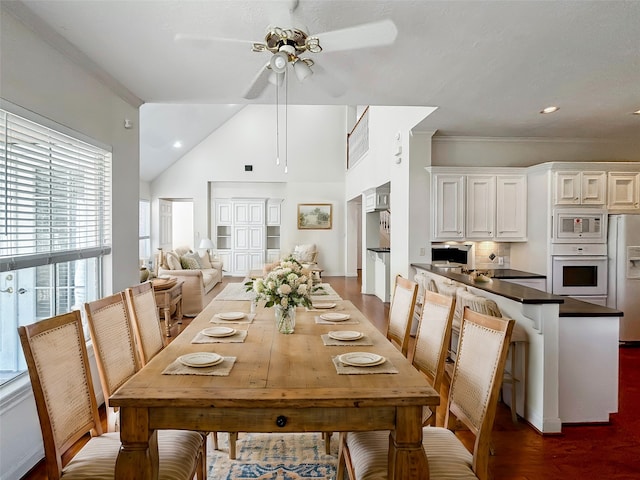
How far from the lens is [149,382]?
1495mm

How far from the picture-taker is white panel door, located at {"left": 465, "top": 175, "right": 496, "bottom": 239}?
483cm

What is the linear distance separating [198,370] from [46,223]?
1.67 m

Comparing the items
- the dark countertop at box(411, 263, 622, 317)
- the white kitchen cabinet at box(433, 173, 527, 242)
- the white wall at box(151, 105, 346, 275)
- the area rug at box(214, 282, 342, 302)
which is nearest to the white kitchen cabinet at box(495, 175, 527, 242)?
the white kitchen cabinet at box(433, 173, 527, 242)

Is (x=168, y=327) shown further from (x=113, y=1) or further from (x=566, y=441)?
(x=566, y=441)

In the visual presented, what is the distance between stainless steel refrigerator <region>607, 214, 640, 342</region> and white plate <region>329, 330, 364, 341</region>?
13.1 feet

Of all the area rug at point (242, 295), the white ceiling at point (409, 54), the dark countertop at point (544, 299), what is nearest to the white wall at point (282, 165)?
the white ceiling at point (409, 54)

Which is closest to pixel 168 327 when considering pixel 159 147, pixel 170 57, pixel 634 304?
pixel 170 57

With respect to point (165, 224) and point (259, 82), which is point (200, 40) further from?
point (165, 224)

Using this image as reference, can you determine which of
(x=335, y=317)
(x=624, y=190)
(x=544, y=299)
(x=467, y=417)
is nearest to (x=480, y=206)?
(x=624, y=190)

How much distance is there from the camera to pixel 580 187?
459cm

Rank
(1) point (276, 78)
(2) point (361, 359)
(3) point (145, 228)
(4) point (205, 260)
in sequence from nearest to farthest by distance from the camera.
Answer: (2) point (361, 359)
(1) point (276, 78)
(4) point (205, 260)
(3) point (145, 228)

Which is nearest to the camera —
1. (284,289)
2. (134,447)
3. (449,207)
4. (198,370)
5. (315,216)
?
(134,447)

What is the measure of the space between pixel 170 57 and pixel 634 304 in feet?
17.7

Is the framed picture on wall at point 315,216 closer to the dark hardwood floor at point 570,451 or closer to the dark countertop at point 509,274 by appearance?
the dark countertop at point 509,274
